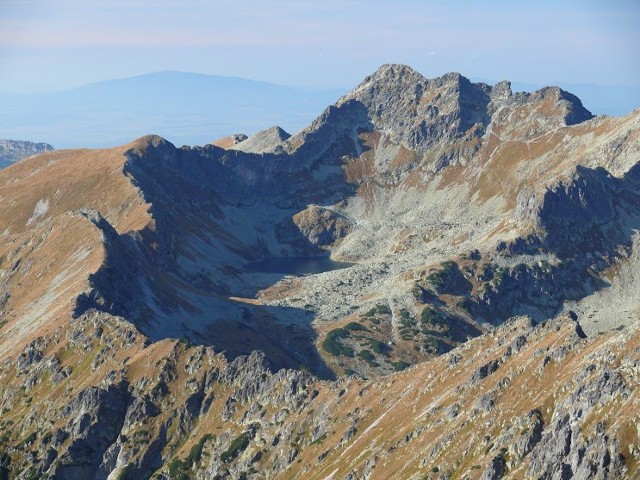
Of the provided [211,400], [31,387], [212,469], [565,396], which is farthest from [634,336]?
[31,387]

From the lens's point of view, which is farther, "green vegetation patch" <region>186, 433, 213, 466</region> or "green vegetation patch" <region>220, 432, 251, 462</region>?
"green vegetation patch" <region>186, 433, 213, 466</region>

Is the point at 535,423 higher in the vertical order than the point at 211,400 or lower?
lower

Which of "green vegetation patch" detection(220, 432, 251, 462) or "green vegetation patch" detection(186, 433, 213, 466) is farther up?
"green vegetation patch" detection(186, 433, 213, 466)

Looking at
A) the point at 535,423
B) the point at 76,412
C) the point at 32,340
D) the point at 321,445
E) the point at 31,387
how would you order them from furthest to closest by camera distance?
1. the point at 32,340
2. the point at 31,387
3. the point at 76,412
4. the point at 321,445
5. the point at 535,423

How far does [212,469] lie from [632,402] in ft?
242

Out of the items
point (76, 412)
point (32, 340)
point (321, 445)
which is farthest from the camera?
point (32, 340)

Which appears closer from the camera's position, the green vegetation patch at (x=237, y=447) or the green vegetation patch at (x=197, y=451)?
the green vegetation patch at (x=237, y=447)

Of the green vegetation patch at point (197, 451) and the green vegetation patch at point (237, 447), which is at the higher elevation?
the green vegetation patch at point (197, 451)

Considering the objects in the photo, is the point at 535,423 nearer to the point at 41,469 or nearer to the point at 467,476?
the point at 467,476

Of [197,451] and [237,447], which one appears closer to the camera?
[237,447]

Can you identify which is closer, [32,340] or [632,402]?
[632,402]

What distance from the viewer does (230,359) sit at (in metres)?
164

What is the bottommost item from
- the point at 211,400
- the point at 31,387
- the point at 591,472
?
the point at 591,472

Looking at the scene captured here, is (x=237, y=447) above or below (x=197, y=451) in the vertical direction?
below
